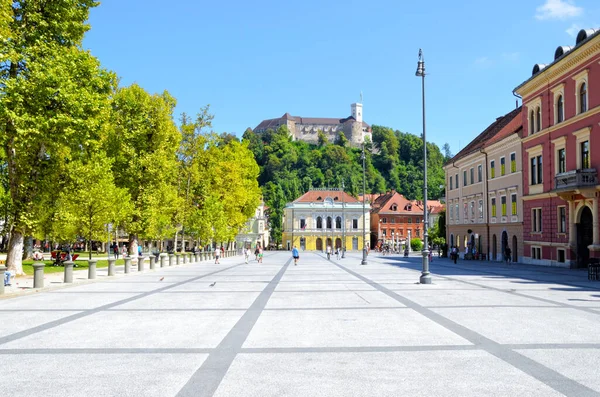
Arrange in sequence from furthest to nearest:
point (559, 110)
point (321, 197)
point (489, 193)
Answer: point (321, 197) < point (489, 193) < point (559, 110)

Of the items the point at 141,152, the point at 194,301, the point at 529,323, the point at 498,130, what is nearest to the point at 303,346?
the point at 529,323

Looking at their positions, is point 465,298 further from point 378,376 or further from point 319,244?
point 319,244

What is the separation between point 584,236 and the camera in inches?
1282

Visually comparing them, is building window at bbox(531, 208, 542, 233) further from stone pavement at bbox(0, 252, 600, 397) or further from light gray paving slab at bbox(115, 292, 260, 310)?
light gray paving slab at bbox(115, 292, 260, 310)

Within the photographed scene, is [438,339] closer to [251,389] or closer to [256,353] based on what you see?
[256,353]

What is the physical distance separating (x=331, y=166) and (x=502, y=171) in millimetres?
123029

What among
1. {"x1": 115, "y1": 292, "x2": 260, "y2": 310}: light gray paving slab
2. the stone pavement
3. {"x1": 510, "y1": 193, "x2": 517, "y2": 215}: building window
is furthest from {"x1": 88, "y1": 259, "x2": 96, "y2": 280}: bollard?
{"x1": 510, "y1": 193, "x2": 517, "y2": 215}: building window

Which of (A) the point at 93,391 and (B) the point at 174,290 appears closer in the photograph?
(A) the point at 93,391

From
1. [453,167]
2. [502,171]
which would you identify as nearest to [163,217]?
[502,171]

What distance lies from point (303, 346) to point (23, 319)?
7.38m

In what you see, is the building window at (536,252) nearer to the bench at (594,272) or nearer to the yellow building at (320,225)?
the bench at (594,272)

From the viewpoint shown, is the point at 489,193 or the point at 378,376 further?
the point at 489,193

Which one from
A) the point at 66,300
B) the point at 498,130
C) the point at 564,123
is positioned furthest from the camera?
the point at 498,130

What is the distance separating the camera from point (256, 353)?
28.4 ft
